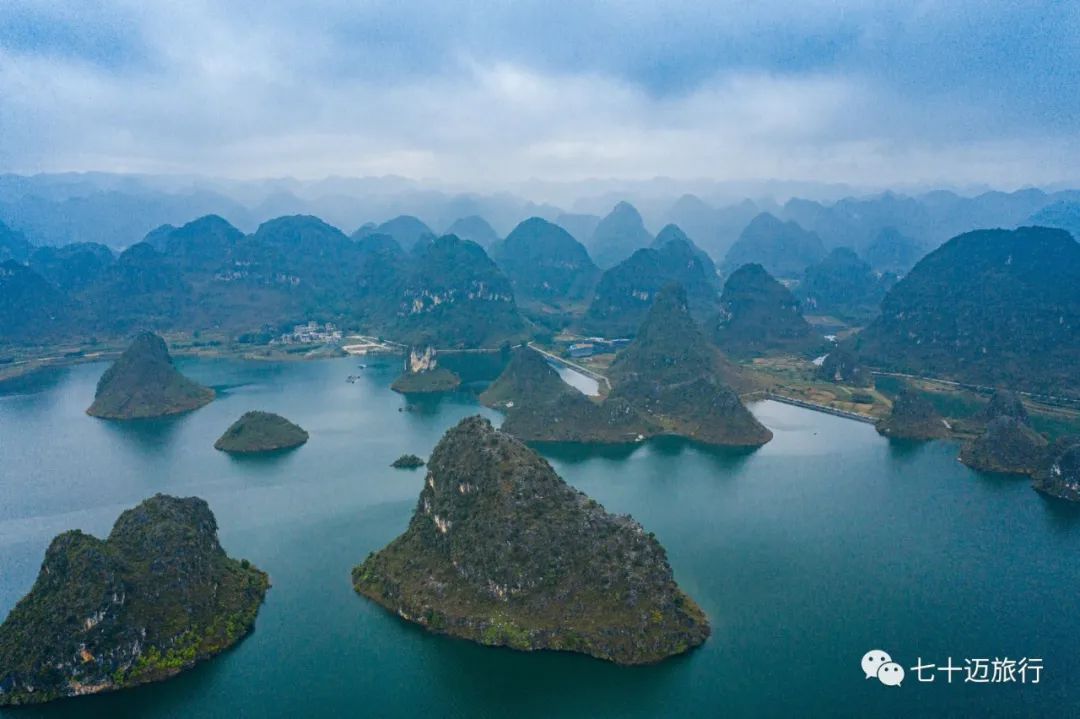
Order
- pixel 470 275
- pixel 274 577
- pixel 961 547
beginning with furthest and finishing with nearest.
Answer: pixel 470 275 → pixel 961 547 → pixel 274 577

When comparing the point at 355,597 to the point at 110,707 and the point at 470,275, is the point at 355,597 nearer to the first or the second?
the point at 110,707

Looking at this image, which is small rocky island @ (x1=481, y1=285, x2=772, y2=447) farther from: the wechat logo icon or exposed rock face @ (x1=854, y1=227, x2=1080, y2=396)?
the wechat logo icon

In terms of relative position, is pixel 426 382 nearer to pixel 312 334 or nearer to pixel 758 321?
pixel 312 334

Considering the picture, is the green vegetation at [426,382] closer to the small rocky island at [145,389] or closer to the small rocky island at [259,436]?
the small rocky island at [145,389]

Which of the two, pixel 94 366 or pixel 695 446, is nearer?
pixel 695 446

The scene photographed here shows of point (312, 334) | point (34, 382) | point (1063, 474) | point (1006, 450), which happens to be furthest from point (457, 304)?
point (1063, 474)

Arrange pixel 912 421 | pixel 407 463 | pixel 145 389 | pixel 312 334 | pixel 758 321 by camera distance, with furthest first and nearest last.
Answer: pixel 312 334, pixel 758 321, pixel 145 389, pixel 912 421, pixel 407 463

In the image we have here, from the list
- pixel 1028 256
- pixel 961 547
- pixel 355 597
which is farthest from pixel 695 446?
pixel 1028 256
